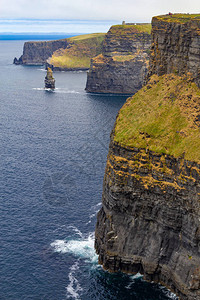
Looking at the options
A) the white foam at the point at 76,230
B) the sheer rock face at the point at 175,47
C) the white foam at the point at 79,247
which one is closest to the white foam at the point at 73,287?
the white foam at the point at 79,247

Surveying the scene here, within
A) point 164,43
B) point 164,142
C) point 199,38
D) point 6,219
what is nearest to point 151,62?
point 164,43

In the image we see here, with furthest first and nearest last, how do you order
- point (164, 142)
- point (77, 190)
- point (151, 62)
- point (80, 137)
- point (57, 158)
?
1. point (80, 137)
2. point (57, 158)
3. point (77, 190)
4. point (151, 62)
5. point (164, 142)

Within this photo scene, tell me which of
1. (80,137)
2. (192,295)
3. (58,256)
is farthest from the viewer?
(80,137)

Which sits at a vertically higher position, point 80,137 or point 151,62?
point 151,62

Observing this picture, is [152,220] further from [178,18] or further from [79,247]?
[178,18]

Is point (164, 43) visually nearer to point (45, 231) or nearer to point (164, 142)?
point (164, 142)

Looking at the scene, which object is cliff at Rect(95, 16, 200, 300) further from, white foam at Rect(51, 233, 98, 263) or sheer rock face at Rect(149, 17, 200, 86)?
white foam at Rect(51, 233, 98, 263)
